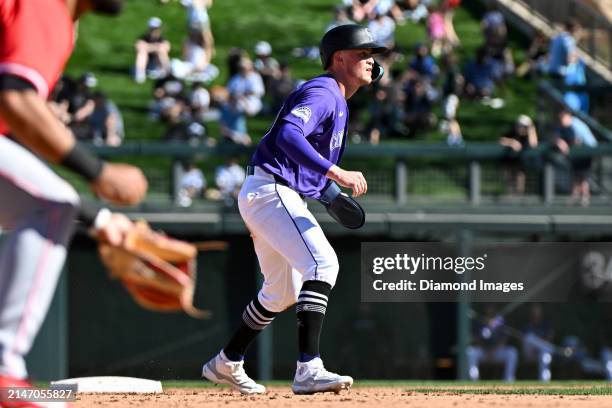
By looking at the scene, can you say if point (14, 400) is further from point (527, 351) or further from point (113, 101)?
point (113, 101)

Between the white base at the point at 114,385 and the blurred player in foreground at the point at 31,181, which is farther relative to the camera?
the white base at the point at 114,385

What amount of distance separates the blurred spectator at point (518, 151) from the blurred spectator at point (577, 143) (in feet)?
1.10

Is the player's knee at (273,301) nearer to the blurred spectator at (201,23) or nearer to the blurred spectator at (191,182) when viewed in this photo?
the blurred spectator at (191,182)

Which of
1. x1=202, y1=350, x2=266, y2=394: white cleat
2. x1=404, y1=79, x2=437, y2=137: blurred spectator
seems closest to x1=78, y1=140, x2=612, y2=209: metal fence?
x1=404, y1=79, x2=437, y2=137: blurred spectator

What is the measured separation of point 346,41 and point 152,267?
3.08 metres

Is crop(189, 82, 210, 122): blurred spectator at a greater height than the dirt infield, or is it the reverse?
crop(189, 82, 210, 122): blurred spectator

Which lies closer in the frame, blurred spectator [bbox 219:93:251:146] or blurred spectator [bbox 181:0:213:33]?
blurred spectator [bbox 219:93:251:146]

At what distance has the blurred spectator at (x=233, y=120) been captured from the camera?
54.9 feet

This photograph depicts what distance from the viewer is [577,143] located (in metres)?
16.0

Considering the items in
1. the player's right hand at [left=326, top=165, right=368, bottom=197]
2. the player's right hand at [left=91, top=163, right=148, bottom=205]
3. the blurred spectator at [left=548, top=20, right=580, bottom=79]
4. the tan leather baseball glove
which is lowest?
the tan leather baseball glove

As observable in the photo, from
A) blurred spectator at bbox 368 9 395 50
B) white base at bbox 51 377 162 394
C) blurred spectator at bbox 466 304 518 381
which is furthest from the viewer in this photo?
blurred spectator at bbox 368 9 395 50

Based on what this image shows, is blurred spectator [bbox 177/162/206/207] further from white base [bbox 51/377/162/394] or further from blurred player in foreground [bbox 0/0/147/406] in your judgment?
blurred player in foreground [bbox 0/0/147/406]

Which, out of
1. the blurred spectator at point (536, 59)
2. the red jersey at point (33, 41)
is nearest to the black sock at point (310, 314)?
the red jersey at point (33, 41)

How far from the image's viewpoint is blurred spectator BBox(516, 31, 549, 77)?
19703mm
